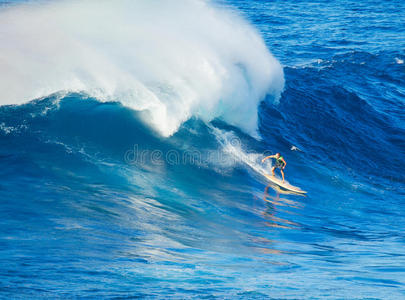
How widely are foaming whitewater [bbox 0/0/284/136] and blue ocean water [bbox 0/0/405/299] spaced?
8 centimetres

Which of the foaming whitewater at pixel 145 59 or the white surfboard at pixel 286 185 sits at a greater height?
the foaming whitewater at pixel 145 59

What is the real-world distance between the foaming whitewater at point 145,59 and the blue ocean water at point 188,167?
0.08 metres

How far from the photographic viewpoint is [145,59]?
16688mm

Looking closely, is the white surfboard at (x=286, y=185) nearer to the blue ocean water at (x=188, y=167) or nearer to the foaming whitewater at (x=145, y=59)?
the blue ocean water at (x=188, y=167)

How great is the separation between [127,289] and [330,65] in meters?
21.0

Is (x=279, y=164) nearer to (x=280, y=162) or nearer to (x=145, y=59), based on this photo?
(x=280, y=162)

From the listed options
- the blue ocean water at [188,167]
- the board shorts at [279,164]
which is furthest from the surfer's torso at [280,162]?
the blue ocean water at [188,167]

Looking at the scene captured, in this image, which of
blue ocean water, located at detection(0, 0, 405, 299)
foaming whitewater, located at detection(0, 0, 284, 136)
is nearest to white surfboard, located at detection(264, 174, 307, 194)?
blue ocean water, located at detection(0, 0, 405, 299)

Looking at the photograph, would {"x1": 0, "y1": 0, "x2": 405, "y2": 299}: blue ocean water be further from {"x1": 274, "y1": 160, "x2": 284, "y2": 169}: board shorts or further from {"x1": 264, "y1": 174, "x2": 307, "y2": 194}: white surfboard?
{"x1": 274, "y1": 160, "x2": 284, "y2": 169}: board shorts

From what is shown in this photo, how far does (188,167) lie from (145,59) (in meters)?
5.15

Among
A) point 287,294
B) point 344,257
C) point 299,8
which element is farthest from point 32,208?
point 299,8

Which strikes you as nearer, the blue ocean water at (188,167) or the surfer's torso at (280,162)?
the blue ocean water at (188,167)

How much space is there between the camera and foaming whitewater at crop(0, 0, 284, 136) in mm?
14391

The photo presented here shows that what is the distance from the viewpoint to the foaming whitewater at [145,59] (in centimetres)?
1439
